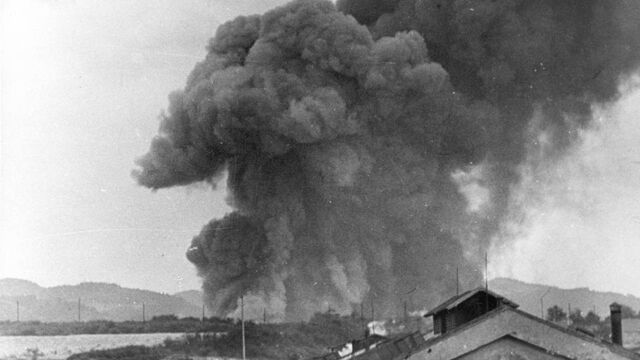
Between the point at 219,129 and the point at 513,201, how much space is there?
19.9 metres

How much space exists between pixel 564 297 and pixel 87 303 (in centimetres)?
5987

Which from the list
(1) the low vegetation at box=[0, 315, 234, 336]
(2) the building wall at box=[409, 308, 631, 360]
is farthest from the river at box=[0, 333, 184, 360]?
(2) the building wall at box=[409, 308, 631, 360]

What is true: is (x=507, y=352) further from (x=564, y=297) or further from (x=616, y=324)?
(x=564, y=297)

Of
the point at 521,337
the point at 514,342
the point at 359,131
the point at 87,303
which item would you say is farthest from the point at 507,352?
the point at 87,303

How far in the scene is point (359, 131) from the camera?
5197 cm

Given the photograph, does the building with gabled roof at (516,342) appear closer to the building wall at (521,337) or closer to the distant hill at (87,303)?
the building wall at (521,337)

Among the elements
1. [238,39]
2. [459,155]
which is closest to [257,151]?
[238,39]

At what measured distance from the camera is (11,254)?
4653cm

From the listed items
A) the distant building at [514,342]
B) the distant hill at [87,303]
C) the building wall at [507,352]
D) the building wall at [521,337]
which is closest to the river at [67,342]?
the distant building at [514,342]

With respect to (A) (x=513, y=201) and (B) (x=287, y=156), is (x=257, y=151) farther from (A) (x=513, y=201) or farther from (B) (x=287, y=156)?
(A) (x=513, y=201)

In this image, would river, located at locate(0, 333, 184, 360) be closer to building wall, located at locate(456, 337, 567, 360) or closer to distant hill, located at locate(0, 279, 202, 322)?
building wall, located at locate(456, 337, 567, 360)

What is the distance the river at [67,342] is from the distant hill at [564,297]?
7071cm

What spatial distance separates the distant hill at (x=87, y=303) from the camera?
323ft

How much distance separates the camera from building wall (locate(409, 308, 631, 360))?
2356 cm
